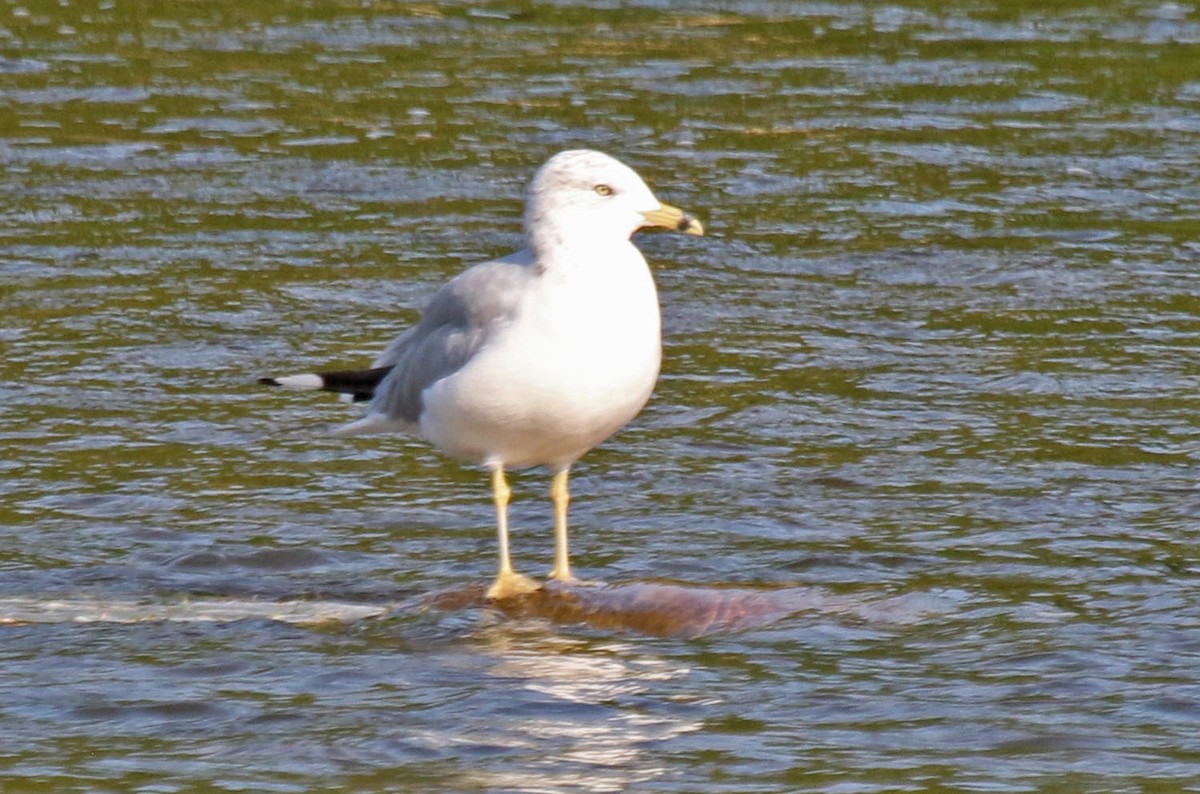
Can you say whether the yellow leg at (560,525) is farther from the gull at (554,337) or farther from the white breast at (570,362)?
the white breast at (570,362)

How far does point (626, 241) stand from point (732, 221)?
4.75 meters

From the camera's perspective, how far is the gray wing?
20.7 feet

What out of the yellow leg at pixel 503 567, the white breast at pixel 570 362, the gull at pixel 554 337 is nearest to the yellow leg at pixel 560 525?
the gull at pixel 554 337

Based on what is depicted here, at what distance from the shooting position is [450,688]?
573 centimetres

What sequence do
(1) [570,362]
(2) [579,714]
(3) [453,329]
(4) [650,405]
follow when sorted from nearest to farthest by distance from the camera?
(2) [579,714], (1) [570,362], (3) [453,329], (4) [650,405]

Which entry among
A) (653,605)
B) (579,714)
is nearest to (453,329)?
(653,605)

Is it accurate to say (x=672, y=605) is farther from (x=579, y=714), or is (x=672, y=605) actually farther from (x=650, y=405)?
(x=650, y=405)

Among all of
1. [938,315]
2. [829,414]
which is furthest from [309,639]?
[938,315]

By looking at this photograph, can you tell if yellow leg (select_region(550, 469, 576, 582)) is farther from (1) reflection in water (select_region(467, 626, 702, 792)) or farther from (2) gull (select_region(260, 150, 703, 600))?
(1) reflection in water (select_region(467, 626, 702, 792))

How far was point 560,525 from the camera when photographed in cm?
673

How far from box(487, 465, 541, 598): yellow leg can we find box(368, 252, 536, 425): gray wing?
0.32 meters

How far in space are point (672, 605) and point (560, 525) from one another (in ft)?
2.15

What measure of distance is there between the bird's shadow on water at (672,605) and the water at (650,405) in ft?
0.13

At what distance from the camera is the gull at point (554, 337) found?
6102mm
